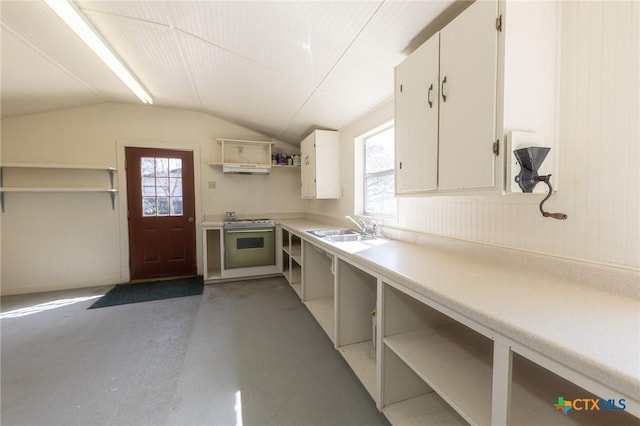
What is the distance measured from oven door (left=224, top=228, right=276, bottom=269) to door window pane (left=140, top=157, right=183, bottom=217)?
1097 millimetres

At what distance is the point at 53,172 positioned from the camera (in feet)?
11.4

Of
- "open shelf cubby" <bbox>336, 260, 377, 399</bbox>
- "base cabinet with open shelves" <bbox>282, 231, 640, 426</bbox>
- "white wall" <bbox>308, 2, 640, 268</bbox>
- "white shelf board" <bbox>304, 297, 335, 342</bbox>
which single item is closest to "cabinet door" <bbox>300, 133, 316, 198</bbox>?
"white shelf board" <bbox>304, 297, 335, 342</bbox>

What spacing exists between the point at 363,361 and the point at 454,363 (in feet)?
2.59

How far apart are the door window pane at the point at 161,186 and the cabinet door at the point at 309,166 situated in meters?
2.02

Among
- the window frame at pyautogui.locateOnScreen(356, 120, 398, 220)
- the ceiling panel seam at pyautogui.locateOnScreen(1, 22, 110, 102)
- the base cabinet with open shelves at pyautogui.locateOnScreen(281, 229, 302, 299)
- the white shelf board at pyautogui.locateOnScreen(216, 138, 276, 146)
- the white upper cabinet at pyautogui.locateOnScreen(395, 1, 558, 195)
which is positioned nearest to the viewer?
the white upper cabinet at pyautogui.locateOnScreen(395, 1, 558, 195)

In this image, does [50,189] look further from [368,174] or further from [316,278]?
[368,174]

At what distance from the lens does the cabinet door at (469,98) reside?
1.08 m

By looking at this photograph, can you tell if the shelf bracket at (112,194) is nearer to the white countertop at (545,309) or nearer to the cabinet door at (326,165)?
the cabinet door at (326,165)

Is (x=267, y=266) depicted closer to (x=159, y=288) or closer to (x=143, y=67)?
(x=159, y=288)

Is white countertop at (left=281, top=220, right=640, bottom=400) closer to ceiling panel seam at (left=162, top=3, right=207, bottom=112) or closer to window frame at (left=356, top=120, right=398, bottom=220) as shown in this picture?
window frame at (left=356, top=120, right=398, bottom=220)

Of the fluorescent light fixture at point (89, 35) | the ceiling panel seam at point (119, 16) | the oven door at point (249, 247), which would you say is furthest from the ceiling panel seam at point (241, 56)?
the oven door at point (249, 247)

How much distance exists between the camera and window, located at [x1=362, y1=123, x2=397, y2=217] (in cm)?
252

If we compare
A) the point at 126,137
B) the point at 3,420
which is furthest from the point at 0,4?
the point at 3,420

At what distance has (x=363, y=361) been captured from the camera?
185 centimetres
